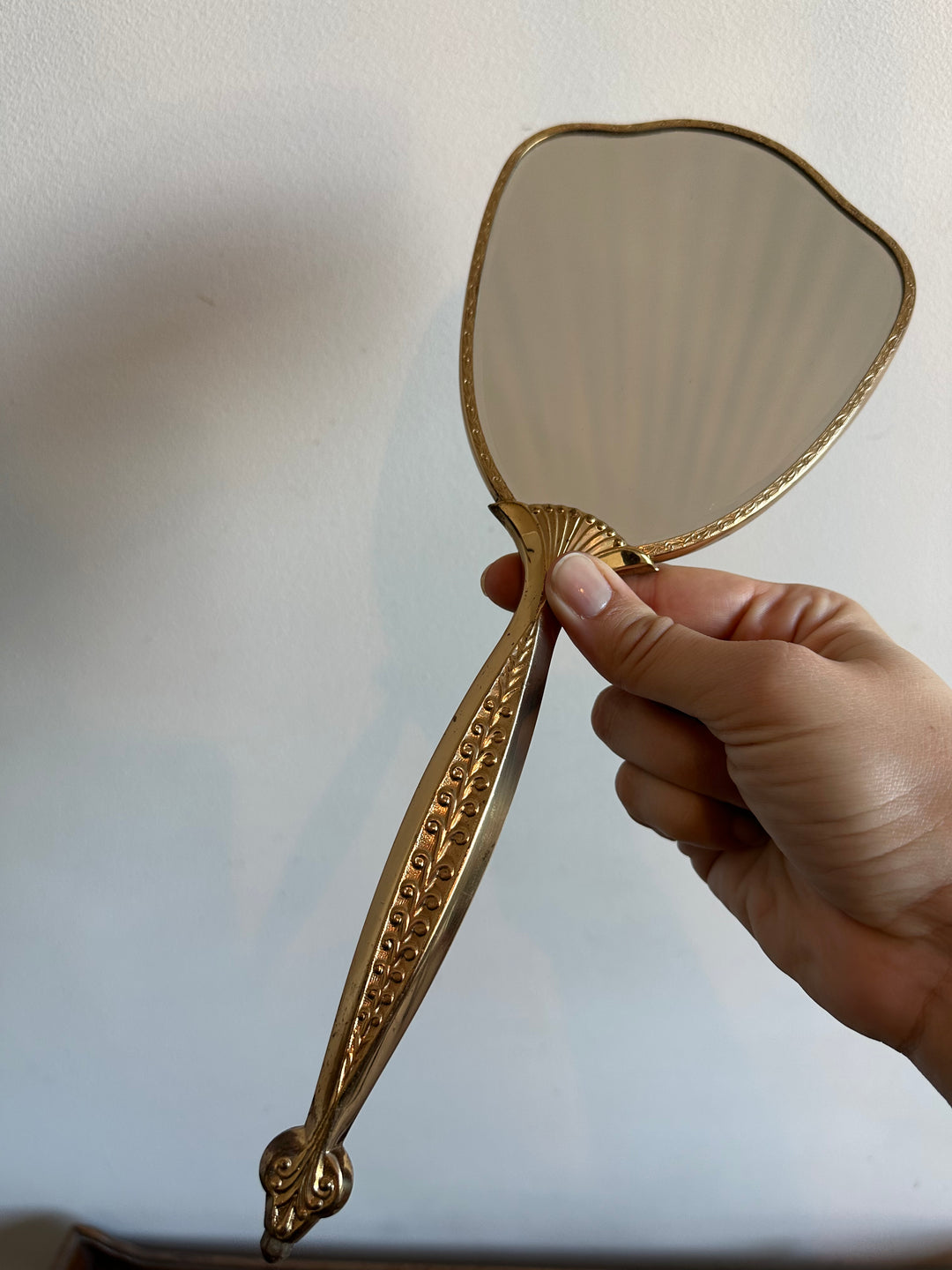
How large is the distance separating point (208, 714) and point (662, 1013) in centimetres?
52

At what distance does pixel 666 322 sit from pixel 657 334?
1 cm

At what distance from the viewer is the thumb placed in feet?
1.58

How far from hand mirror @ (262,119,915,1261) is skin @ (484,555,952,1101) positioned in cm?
6

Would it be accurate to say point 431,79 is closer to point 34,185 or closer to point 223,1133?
point 34,185

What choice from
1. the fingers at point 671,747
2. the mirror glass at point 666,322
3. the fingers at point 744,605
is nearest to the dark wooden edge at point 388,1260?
the fingers at point 671,747

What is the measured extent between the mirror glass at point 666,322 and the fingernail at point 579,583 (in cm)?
5

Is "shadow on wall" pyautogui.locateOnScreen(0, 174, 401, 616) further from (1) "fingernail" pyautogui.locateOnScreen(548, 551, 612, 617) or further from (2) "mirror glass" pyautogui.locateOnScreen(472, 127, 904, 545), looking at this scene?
(1) "fingernail" pyautogui.locateOnScreen(548, 551, 612, 617)

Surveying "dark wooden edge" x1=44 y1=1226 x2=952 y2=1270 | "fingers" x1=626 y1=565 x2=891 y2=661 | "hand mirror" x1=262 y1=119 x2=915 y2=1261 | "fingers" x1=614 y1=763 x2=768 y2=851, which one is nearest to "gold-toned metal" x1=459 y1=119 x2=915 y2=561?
"hand mirror" x1=262 y1=119 x2=915 y2=1261

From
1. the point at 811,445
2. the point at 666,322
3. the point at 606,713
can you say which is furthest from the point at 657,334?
the point at 606,713

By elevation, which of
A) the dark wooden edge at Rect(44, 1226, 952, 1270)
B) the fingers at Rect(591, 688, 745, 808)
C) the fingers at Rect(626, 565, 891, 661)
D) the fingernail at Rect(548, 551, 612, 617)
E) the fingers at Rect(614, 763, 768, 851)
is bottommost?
the dark wooden edge at Rect(44, 1226, 952, 1270)

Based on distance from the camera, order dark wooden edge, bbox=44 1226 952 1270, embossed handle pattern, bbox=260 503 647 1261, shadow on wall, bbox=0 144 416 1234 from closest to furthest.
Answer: embossed handle pattern, bbox=260 503 647 1261 < shadow on wall, bbox=0 144 416 1234 < dark wooden edge, bbox=44 1226 952 1270

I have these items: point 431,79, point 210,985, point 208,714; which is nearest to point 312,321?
point 431,79

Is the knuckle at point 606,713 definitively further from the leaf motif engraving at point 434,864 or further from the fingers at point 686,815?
the leaf motif engraving at point 434,864

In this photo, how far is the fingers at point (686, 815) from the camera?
2.10 ft
